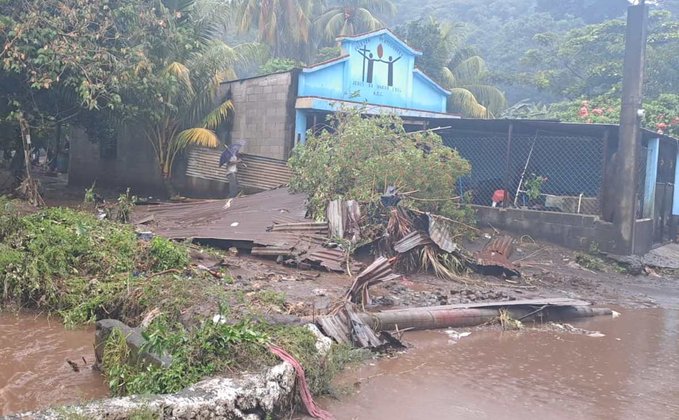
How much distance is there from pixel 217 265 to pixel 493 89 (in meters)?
19.8

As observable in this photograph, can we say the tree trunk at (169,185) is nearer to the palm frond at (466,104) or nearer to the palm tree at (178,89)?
the palm tree at (178,89)

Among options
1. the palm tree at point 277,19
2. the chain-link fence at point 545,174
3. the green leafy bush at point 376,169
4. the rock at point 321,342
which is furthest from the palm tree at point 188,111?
the rock at point 321,342

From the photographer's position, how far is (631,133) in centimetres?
1270

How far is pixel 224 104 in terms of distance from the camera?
56.6 ft

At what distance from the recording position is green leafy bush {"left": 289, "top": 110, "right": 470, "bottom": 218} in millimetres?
11242

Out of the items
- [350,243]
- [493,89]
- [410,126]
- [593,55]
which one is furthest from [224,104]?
[593,55]

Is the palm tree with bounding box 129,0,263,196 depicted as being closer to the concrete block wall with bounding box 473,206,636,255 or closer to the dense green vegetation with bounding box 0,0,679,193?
the dense green vegetation with bounding box 0,0,679,193

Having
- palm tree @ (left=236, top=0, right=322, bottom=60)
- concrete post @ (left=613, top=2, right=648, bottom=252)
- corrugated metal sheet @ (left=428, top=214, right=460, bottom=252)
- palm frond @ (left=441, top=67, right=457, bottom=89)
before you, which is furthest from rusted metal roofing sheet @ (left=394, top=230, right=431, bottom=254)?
palm tree @ (left=236, top=0, right=322, bottom=60)

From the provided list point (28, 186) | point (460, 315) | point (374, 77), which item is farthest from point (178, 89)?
point (460, 315)

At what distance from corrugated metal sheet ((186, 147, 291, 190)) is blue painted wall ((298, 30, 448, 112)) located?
2.05m

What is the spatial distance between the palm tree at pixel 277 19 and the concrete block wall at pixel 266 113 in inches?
449

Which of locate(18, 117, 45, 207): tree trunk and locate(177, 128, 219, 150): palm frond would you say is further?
locate(177, 128, 219, 150): palm frond

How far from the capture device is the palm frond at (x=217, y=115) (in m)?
17.2

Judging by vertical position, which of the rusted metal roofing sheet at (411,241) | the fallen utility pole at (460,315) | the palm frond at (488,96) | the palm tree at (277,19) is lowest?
the fallen utility pole at (460,315)
